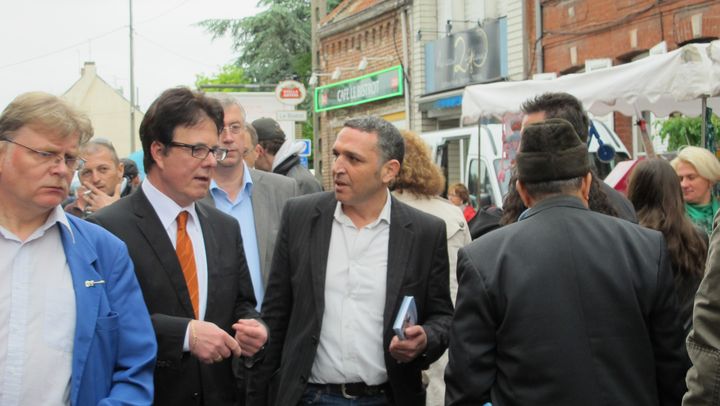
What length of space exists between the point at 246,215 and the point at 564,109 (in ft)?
6.53

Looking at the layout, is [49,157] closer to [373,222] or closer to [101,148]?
[373,222]

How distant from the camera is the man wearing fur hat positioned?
11.2ft

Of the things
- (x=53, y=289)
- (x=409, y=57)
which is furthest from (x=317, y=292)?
(x=409, y=57)

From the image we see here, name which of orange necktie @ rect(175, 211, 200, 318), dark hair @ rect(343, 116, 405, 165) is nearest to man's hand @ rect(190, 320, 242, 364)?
orange necktie @ rect(175, 211, 200, 318)

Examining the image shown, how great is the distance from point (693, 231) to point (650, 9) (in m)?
15.2

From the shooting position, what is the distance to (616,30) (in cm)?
2009

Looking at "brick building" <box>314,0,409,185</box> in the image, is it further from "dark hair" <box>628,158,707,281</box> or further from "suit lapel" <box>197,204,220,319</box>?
"suit lapel" <box>197,204,220,319</box>

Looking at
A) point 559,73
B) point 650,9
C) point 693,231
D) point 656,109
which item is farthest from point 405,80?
point 693,231

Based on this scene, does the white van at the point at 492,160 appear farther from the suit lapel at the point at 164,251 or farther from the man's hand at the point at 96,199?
the suit lapel at the point at 164,251

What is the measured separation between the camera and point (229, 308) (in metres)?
4.18

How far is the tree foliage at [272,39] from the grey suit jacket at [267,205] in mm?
40707

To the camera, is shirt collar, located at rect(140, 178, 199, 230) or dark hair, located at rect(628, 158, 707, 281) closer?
shirt collar, located at rect(140, 178, 199, 230)

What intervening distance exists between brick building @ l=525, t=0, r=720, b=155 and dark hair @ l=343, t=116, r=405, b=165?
46.1 ft

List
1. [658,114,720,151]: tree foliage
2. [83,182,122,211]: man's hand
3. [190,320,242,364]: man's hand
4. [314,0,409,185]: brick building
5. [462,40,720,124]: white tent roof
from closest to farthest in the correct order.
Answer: [190,320,242,364]: man's hand
[83,182,122,211]: man's hand
[462,40,720,124]: white tent roof
[658,114,720,151]: tree foliage
[314,0,409,185]: brick building
